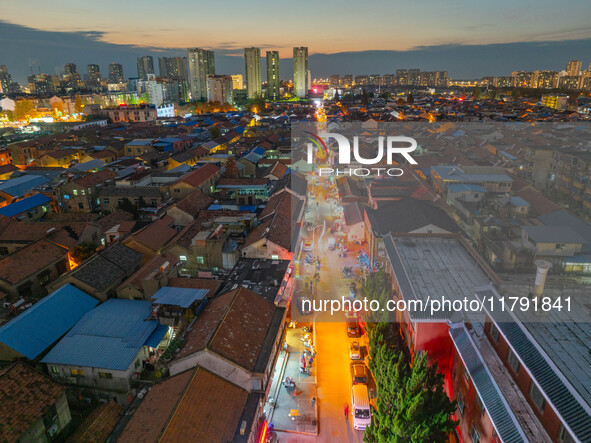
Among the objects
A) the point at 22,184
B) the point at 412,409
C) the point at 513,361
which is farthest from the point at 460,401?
the point at 22,184

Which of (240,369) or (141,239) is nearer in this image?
(240,369)

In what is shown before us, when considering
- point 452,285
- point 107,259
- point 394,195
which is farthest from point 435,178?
point 107,259

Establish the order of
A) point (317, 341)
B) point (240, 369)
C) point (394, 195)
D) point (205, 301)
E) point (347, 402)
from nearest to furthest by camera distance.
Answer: point (240, 369), point (347, 402), point (205, 301), point (317, 341), point (394, 195)

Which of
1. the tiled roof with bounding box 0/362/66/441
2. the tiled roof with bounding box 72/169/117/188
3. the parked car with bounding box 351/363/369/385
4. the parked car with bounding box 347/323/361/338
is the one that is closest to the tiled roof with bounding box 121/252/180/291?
the tiled roof with bounding box 0/362/66/441

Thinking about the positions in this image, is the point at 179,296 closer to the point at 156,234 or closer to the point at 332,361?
the point at 332,361

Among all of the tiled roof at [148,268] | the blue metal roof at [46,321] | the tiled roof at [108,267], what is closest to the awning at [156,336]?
the tiled roof at [148,268]

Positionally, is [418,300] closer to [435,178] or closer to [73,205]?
[435,178]

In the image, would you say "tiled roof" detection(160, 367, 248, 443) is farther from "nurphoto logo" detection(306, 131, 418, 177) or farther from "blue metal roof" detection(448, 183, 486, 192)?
"nurphoto logo" detection(306, 131, 418, 177)
